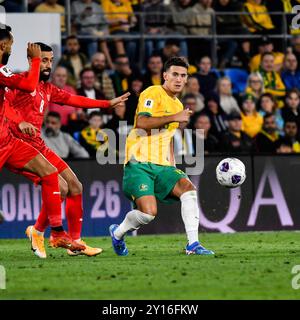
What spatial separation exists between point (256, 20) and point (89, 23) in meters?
3.47

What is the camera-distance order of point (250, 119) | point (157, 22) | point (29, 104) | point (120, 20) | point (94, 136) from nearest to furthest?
point (29, 104), point (94, 136), point (250, 119), point (120, 20), point (157, 22)

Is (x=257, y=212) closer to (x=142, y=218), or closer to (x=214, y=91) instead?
(x=214, y=91)

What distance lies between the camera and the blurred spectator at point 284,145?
58.4 feet

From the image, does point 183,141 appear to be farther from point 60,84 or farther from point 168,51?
point 168,51

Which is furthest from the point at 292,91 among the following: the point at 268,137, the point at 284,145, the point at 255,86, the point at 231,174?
the point at 231,174

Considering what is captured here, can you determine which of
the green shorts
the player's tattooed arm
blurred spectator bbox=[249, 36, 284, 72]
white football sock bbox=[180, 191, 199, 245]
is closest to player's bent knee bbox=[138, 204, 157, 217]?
the green shorts

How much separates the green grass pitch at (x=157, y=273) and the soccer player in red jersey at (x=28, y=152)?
1.42 feet

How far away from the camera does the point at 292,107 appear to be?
18.8 meters

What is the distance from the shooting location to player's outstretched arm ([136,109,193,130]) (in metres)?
10.6

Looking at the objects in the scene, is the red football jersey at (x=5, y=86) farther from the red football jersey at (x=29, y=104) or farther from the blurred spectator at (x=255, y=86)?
the blurred spectator at (x=255, y=86)

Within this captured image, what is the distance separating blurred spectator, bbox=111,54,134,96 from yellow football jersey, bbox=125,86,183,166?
700cm

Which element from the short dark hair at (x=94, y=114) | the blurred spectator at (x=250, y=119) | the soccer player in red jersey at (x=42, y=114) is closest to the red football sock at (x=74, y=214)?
the soccer player in red jersey at (x=42, y=114)

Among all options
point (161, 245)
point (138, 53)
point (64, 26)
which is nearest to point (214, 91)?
point (138, 53)
